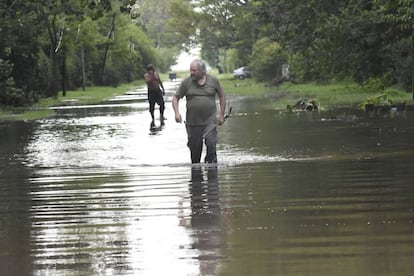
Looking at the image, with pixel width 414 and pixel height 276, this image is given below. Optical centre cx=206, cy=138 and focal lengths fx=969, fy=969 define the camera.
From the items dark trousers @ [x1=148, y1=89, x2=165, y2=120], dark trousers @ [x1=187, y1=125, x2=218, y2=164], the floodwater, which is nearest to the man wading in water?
dark trousers @ [x1=187, y1=125, x2=218, y2=164]

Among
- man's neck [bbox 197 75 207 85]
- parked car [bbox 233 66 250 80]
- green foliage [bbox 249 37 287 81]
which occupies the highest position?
man's neck [bbox 197 75 207 85]

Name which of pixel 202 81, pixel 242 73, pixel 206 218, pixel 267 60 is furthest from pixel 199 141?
pixel 242 73

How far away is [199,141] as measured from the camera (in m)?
15.0

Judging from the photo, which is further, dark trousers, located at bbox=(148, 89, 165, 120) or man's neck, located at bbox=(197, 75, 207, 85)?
dark trousers, located at bbox=(148, 89, 165, 120)

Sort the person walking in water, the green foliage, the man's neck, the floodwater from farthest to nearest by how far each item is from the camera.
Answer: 1. the green foliage
2. the person walking in water
3. the man's neck
4. the floodwater

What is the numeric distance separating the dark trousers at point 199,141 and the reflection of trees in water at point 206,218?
0.58 metres

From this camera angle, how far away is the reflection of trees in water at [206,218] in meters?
7.75

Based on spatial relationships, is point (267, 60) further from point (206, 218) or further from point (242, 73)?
point (206, 218)

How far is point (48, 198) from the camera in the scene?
39.9 feet

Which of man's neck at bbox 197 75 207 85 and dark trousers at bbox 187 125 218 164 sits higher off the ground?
man's neck at bbox 197 75 207 85

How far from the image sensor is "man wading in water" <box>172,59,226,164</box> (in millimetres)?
14531

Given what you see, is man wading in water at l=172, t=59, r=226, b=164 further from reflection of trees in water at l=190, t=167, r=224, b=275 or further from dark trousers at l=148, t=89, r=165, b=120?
dark trousers at l=148, t=89, r=165, b=120

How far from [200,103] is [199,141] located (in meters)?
0.68

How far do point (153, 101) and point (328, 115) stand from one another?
5.57 metres
